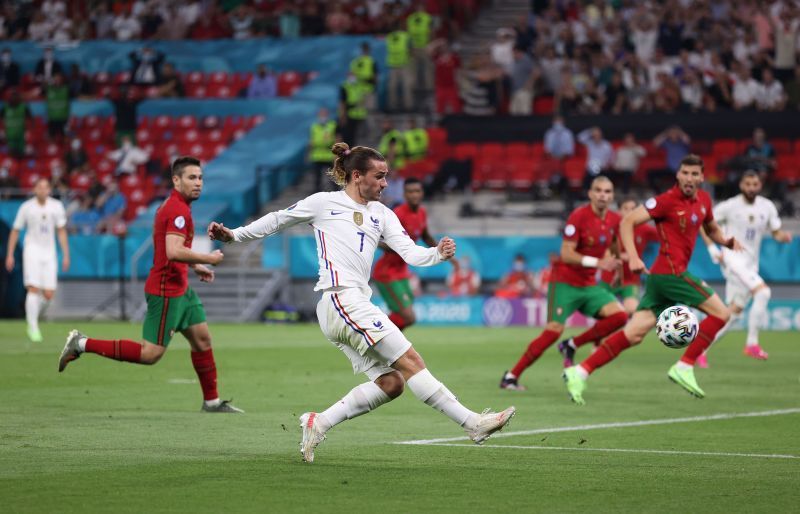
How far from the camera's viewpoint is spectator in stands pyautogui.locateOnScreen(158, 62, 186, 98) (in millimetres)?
40719

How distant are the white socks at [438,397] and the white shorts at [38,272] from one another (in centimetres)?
1579

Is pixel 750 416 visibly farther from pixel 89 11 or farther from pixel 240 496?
pixel 89 11

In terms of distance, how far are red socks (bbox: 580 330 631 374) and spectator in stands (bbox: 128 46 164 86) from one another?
28408mm

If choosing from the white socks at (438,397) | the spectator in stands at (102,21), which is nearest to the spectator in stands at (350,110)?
the spectator in stands at (102,21)

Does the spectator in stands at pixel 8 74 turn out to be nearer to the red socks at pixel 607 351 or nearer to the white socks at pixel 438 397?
the red socks at pixel 607 351

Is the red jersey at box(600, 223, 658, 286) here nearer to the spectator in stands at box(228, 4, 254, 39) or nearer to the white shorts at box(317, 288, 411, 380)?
the white shorts at box(317, 288, 411, 380)

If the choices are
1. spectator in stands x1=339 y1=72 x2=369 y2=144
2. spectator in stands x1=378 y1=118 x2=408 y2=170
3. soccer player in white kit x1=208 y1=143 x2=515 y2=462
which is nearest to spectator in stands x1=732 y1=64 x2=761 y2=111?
spectator in stands x1=378 y1=118 x2=408 y2=170

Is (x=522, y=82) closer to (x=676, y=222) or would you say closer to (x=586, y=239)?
(x=586, y=239)

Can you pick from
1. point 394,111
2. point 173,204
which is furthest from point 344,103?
point 173,204

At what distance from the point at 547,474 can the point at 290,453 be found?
2.02 meters

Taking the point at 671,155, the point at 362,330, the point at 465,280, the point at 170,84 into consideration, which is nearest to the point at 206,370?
the point at 362,330

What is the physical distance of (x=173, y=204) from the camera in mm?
12789

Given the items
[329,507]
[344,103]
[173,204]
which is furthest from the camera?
[344,103]

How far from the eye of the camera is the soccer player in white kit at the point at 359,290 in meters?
9.70
